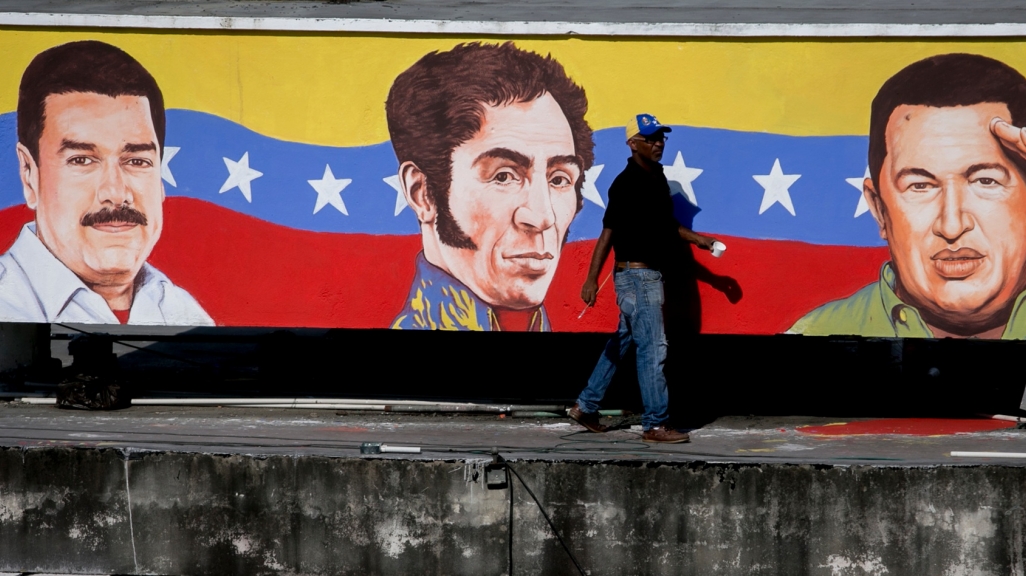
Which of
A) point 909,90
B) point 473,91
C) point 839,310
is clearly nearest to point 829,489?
point 839,310

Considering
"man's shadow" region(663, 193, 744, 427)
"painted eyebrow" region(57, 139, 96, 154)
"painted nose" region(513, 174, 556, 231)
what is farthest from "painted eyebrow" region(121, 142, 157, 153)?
"man's shadow" region(663, 193, 744, 427)

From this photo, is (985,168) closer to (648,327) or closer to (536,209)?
(648,327)

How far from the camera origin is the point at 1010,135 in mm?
7293

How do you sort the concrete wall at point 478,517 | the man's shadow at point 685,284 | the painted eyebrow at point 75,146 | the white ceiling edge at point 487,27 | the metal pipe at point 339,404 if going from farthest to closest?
the metal pipe at point 339,404, the painted eyebrow at point 75,146, the man's shadow at point 685,284, the white ceiling edge at point 487,27, the concrete wall at point 478,517

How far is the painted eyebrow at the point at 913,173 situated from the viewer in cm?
736

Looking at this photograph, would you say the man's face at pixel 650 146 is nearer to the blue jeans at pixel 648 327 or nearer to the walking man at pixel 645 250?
the walking man at pixel 645 250

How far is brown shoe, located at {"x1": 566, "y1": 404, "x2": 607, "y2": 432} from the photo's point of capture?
7391 millimetres

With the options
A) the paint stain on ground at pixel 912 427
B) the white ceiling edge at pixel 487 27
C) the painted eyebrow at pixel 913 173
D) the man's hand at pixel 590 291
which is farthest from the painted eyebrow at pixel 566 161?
the paint stain on ground at pixel 912 427

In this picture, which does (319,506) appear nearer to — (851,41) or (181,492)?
(181,492)

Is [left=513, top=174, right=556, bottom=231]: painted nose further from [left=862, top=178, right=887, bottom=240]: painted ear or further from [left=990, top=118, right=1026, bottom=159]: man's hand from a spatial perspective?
[left=990, top=118, right=1026, bottom=159]: man's hand

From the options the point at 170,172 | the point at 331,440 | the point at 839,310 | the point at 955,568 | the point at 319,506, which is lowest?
the point at 955,568

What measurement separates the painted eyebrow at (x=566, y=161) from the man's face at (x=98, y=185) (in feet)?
8.65

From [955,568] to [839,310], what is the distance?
189 cm

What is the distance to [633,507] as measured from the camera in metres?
6.27
